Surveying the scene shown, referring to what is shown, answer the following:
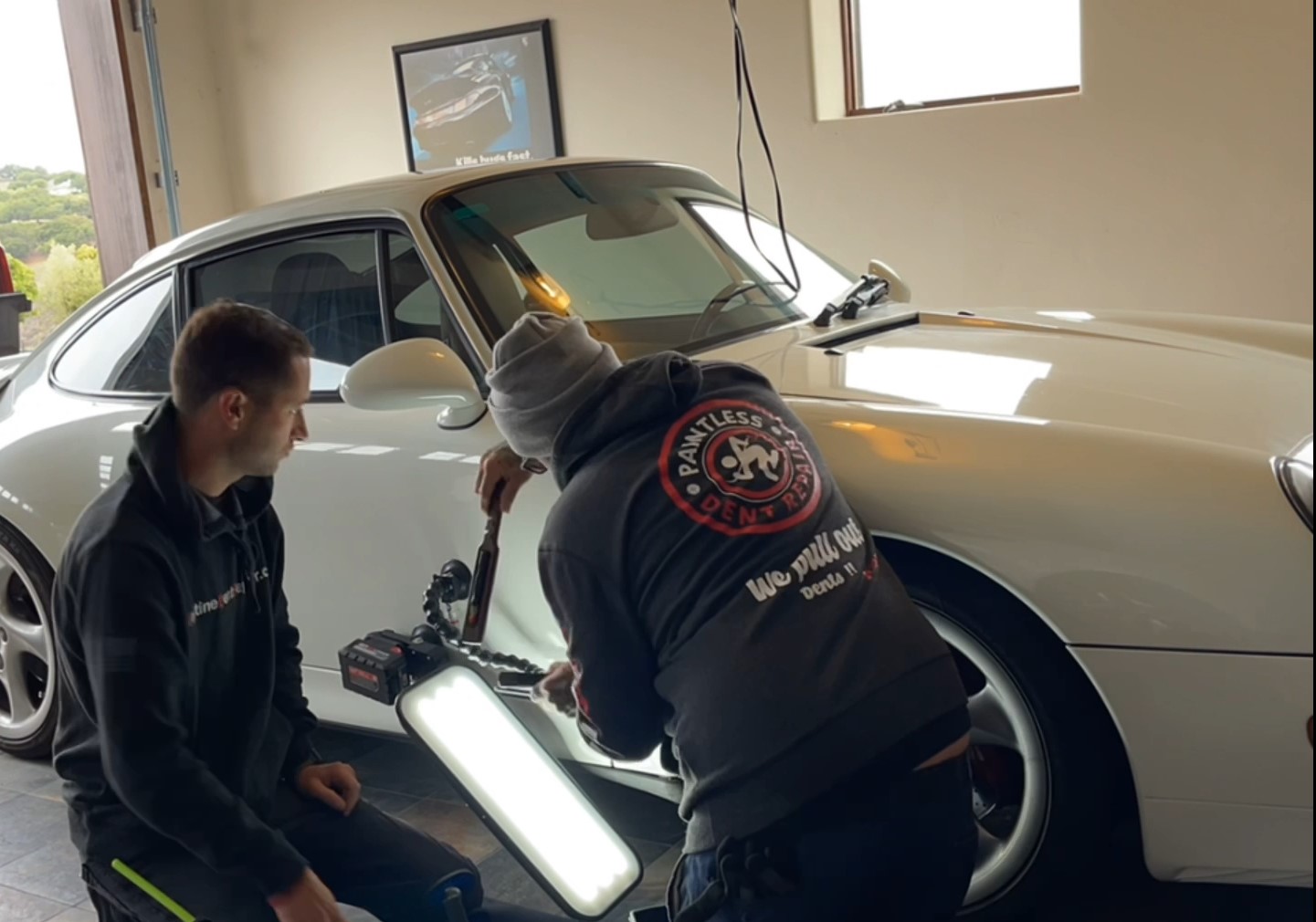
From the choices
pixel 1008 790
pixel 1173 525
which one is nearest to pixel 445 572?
pixel 1008 790

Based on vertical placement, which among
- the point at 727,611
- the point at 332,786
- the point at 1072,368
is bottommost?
the point at 332,786

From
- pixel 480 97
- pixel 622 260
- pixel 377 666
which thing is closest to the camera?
pixel 377 666

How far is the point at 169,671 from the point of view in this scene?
192cm

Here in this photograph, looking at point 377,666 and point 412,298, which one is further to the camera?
point 412,298

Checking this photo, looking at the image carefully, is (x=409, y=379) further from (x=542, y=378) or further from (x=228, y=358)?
(x=542, y=378)

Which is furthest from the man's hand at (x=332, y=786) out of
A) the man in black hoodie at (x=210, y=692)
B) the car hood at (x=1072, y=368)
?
the car hood at (x=1072, y=368)

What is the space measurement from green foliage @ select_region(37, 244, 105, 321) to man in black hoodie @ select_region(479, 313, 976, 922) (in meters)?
7.90

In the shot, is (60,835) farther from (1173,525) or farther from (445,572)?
(1173,525)

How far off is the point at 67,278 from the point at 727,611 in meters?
8.29

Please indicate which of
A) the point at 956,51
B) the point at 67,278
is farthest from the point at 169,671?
the point at 67,278

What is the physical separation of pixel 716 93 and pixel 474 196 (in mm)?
3720

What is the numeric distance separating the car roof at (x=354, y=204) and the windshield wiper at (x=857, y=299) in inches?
25.8

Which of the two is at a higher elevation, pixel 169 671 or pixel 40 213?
pixel 40 213

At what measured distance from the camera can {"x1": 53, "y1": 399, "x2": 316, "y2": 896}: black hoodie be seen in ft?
6.15
